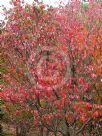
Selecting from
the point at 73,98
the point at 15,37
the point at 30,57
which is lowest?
the point at 73,98

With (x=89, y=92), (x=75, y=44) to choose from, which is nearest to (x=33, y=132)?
(x=89, y=92)

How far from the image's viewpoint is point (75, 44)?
62.1ft

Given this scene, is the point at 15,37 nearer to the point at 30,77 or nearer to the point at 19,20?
the point at 19,20

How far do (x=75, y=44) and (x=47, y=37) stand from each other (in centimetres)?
158

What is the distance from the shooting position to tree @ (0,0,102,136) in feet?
58.6

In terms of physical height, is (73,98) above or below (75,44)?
below

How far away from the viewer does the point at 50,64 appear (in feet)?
59.2

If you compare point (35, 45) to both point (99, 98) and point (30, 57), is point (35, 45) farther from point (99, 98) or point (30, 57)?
point (99, 98)

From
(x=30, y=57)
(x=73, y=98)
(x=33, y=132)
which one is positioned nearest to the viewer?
(x=30, y=57)

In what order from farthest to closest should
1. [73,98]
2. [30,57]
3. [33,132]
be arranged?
[33,132] < [73,98] < [30,57]

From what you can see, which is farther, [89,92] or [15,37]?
[89,92]

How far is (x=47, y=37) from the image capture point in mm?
18594

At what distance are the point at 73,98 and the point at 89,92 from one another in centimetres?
233

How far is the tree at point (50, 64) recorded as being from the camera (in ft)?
58.6
